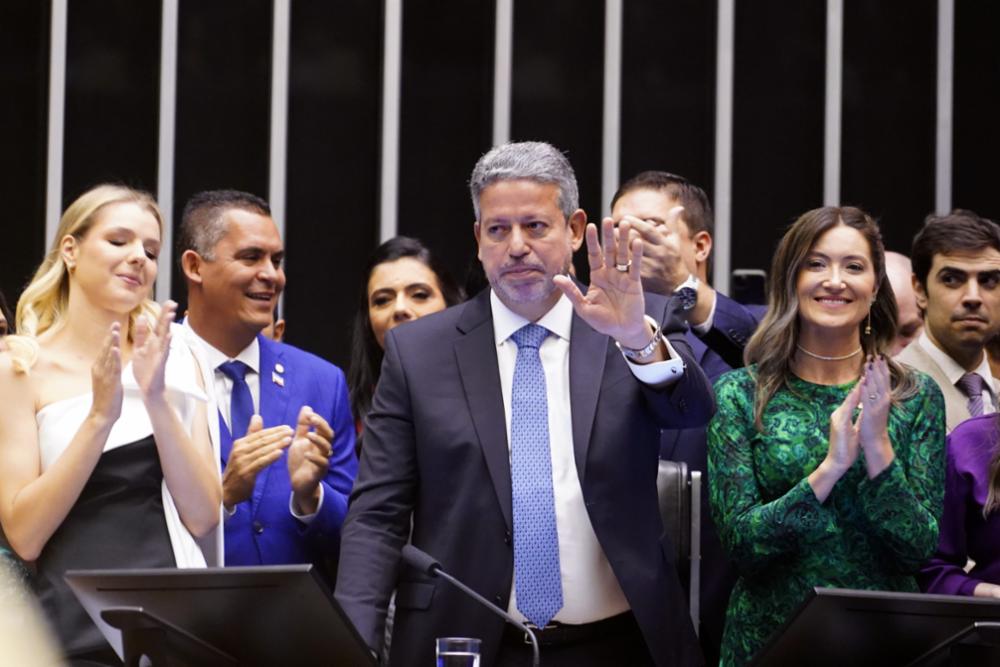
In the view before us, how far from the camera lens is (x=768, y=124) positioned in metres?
6.84

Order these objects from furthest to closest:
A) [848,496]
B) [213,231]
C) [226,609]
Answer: [213,231] → [848,496] → [226,609]

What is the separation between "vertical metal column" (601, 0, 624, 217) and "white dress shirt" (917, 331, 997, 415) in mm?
2741

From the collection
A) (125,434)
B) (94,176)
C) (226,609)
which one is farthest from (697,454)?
(94,176)

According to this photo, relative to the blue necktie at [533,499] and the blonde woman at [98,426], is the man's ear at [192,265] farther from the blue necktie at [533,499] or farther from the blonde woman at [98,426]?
the blue necktie at [533,499]

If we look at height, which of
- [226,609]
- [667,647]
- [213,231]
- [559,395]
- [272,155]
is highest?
[272,155]

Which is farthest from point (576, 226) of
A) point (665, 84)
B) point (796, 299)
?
point (665, 84)

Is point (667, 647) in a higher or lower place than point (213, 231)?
lower

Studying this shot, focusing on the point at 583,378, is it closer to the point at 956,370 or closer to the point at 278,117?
the point at 956,370

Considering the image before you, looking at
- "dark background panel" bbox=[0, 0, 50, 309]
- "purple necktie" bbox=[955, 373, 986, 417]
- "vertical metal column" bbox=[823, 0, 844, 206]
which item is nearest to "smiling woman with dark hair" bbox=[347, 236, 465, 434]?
"purple necktie" bbox=[955, 373, 986, 417]

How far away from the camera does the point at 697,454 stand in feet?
12.4

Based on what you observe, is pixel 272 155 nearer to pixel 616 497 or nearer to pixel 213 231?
pixel 213 231

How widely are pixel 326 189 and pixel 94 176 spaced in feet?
3.24

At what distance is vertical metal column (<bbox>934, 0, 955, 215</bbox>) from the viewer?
679 cm

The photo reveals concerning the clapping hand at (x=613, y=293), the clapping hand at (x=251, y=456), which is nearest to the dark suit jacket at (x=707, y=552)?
the clapping hand at (x=613, y=293)
